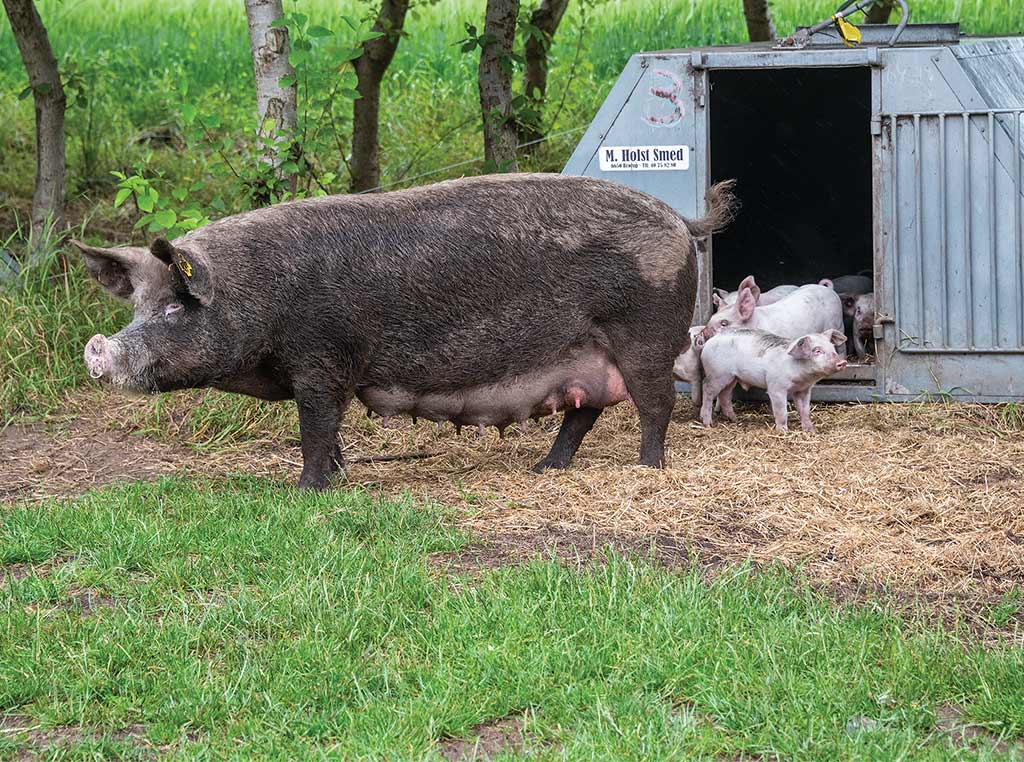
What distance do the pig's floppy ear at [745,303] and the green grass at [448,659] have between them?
300 cm

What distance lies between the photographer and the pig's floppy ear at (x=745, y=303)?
7.59m

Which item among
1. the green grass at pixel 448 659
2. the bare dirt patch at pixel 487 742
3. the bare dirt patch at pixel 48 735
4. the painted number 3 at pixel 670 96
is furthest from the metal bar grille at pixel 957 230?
the bare dirt patch at pixel 48 735

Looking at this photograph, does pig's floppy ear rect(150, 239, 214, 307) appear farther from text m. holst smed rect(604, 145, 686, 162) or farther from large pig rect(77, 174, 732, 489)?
text m. holst smed rect(604, 145, 686, 162)

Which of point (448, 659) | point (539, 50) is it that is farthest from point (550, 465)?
point (539, 50)

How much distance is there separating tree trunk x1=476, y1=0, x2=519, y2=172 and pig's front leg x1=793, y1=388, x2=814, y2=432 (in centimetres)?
263

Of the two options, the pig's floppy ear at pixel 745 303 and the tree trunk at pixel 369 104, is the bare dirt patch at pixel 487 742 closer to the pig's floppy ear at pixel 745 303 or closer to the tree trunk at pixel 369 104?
the pig's floppy ear at pixel 745 303

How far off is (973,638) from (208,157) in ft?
28.0

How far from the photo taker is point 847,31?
748cm

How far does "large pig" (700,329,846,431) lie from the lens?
7.04 m

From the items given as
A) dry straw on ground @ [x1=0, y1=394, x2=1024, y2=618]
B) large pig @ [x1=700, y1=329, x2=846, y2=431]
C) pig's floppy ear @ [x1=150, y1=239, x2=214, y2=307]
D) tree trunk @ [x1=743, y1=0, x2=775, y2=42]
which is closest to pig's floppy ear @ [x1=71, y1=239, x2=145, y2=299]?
pig's floppy ear @ [x1=150, y1=239, x2=214, y2=307]

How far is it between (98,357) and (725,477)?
104 inches

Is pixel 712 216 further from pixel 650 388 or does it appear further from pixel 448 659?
pixel 448 659

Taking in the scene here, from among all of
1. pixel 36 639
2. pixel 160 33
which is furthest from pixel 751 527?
pixel 160 33

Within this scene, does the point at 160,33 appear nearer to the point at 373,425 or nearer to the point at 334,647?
the point at 373,425
